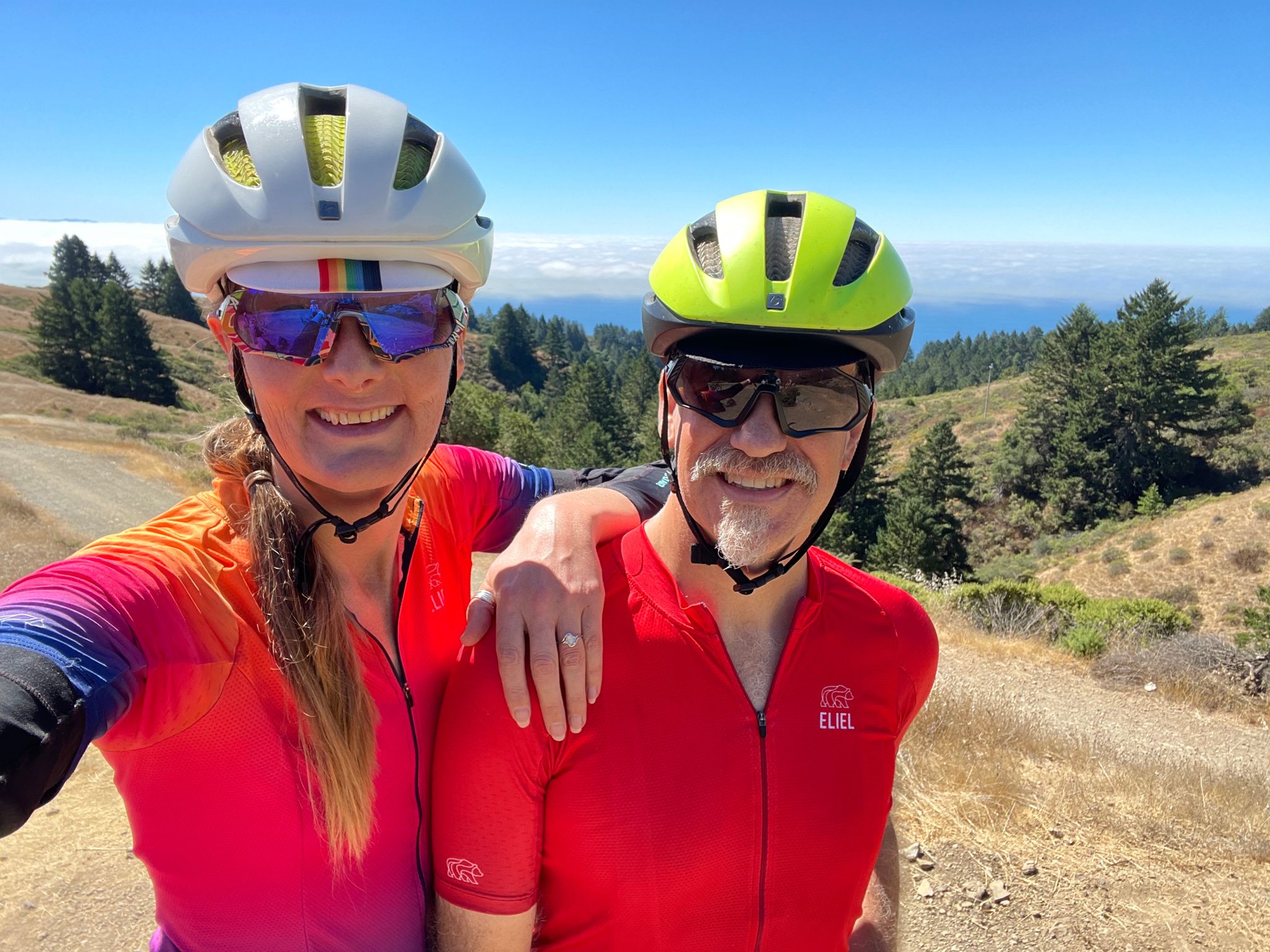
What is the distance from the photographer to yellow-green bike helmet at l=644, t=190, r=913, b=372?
2.26 m

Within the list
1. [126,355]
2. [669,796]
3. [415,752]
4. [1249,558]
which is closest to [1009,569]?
[1249,558]

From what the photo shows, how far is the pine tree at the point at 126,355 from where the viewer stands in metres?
54.8

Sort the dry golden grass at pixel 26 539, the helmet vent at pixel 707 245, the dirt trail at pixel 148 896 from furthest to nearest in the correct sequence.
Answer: the dry golden grass at pixel 26 539 → the dirt trail at pixel 148 896 → the helmet vent at pixel 707 245

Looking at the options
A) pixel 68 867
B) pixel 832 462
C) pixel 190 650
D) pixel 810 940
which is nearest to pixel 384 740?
pixel 190 650

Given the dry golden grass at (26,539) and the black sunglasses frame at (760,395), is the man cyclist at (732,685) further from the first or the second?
the dry golden grass at (26,539)

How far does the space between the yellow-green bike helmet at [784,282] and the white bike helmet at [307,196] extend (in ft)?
2.35

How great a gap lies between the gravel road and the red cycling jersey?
18606 millimetres

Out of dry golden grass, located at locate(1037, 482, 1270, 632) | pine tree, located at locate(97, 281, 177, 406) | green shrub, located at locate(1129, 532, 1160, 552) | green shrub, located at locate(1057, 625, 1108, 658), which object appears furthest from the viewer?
pine tree, located at locate(97, 281, 177, 406)

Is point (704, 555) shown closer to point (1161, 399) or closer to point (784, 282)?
point (784, 282)

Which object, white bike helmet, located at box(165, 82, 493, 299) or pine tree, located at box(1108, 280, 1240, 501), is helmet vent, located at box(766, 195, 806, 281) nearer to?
white bike helmet, located at box(165, 82, 493, 299)

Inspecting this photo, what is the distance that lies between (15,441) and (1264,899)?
35.5 m

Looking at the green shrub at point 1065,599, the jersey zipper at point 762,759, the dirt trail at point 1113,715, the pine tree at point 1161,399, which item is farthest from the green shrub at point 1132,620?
the pine tree at point 1161,399

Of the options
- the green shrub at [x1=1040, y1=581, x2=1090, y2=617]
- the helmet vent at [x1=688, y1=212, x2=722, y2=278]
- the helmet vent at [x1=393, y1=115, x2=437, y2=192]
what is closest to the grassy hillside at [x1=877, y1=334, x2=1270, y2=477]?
the green shrub at [x1=1040, y1=581, x2=1090, y2=617]

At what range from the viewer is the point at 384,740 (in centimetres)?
208
